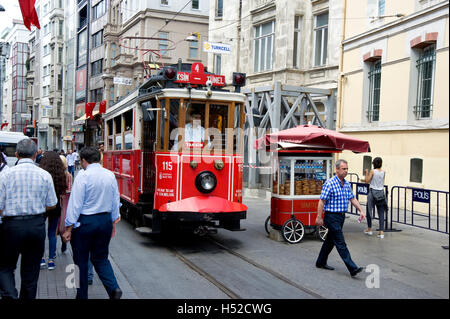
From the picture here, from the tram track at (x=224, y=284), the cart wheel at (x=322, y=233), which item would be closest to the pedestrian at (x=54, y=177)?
the tram track at (x=224, y=284)

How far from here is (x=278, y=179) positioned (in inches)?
399

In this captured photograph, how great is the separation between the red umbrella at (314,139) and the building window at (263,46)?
11.9 metres

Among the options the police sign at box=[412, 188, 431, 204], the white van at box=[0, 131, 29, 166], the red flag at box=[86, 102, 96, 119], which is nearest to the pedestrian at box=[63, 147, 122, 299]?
the police sign at box=[412, 188, 431, 204]

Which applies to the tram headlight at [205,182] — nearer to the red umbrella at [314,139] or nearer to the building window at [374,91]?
the red umbrella at [314,139]

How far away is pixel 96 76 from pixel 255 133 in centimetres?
3193

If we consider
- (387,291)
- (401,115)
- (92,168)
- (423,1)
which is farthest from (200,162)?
(423,1)

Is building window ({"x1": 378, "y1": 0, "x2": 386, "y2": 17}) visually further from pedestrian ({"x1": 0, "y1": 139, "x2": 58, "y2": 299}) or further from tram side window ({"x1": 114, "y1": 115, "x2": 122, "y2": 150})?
pedestrian ({"x1": 0, "y1": 139, "x2": 58, "y2": 299})

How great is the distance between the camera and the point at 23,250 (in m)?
5.19

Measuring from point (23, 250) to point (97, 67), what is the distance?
44.4 metres

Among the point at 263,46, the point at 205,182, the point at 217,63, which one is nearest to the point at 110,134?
the point at 205,182

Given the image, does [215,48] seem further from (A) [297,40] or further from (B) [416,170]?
(B) [416,170]

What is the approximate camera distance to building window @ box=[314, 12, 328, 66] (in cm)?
1939

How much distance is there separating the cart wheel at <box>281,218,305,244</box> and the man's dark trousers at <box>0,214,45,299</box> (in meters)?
5.68
